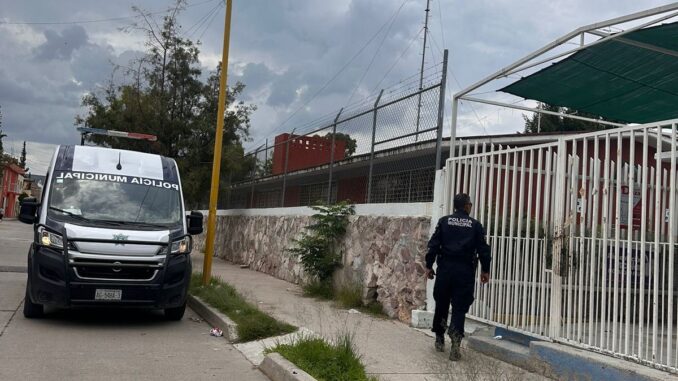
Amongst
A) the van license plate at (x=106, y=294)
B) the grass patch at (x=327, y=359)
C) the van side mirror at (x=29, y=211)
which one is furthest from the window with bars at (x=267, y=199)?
the grass patch at (x=327, y=359)

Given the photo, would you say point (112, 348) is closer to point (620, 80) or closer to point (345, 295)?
point (345, 295)

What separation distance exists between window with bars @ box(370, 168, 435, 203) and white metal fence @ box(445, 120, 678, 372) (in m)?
1.35

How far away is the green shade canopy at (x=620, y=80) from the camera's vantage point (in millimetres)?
6609

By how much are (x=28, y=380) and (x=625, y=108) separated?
8.31m

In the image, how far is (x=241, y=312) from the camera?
28.1 feet

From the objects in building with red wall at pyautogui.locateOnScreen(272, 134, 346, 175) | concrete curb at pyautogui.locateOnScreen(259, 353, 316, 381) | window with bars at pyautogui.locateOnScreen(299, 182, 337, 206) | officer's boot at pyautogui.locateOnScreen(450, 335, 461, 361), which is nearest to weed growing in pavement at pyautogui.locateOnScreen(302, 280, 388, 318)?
window with bars at pyautogui.locateOnScreen(299, 182, 337, 206)

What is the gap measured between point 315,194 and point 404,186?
3.91 metres

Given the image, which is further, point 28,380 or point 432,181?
point 432,181

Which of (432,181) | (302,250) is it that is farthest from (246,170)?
(432,181)

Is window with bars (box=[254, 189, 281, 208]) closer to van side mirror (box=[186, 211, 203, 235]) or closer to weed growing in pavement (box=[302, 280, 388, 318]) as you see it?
weed growing in pavement (box=[302, 280, 388, 318])

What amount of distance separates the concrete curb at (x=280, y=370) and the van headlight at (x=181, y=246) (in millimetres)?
2662

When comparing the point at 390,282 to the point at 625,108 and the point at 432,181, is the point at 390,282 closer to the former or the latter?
the point at 432,181

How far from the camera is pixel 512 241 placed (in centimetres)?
682

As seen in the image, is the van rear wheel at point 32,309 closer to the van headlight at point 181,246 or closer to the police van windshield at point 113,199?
the police van windshield at point 113,199
